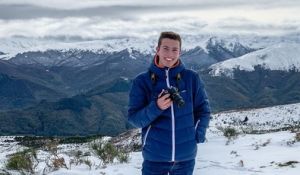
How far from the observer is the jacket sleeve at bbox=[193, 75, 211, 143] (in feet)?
22.0

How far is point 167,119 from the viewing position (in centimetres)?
648

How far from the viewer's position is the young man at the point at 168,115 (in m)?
6.46

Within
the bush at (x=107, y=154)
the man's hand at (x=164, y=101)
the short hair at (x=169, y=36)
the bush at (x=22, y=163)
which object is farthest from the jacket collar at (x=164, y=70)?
the bush at (x=107, y=154)

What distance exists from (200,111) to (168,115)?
0.59 metres

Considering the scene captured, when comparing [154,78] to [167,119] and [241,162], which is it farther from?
[241,162]

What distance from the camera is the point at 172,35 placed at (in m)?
Answer: 6.48

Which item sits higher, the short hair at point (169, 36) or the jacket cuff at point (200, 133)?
the short hair at point (169, 36)

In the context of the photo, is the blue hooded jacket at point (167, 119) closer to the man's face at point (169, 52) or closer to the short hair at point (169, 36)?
the man's face at point (169, 52)

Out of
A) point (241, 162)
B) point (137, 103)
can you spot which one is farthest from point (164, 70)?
point (241, 162)

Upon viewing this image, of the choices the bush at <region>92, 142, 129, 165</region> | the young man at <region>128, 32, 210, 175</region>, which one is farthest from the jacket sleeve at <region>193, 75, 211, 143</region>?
the bush at <region>92, 142, 129, 165</region>

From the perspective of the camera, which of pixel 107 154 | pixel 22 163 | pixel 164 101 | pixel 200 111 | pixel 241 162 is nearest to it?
pixel 164 101

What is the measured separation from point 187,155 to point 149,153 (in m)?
0.48

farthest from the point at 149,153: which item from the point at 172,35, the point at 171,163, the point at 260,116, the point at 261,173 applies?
the point at 260,116

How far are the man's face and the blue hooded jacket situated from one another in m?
0.12
